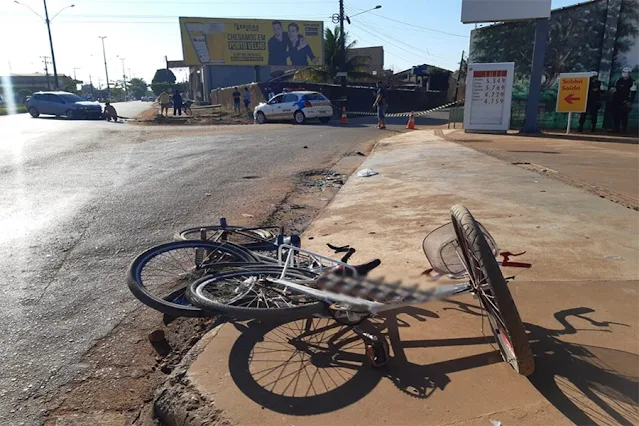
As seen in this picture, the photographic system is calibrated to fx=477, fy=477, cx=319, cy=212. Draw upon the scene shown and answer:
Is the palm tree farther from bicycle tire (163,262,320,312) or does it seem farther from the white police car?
bicycle tire (163,262,320,312)

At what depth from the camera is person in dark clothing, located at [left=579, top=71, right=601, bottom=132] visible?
15539 millimetres

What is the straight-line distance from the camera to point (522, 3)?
595 inches

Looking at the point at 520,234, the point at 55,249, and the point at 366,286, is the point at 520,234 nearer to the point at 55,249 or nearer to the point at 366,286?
the point at 366,286

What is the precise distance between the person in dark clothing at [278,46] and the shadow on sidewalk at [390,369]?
154 feet

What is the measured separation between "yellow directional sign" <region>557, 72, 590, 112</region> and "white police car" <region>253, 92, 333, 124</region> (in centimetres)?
1147

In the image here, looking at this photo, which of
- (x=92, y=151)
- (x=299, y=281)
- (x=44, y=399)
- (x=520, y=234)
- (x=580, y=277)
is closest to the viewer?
(x=44, y=399)

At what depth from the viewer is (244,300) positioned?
3033 mm

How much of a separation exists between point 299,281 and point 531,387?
56.4 inches

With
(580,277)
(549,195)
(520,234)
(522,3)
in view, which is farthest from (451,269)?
(522,3)

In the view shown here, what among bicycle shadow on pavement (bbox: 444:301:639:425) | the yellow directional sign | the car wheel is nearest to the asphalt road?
bicycle shadow on pavement (bbox: 444:301:639:425)

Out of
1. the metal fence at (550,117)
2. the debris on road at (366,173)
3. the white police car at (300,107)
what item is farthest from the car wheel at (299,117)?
the debris on road at (366,173)

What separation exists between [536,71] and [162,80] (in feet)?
338

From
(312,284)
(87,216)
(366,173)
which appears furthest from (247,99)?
(312,284)

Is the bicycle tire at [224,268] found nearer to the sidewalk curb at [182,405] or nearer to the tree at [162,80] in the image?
the sidewalk curb at [182,405]
